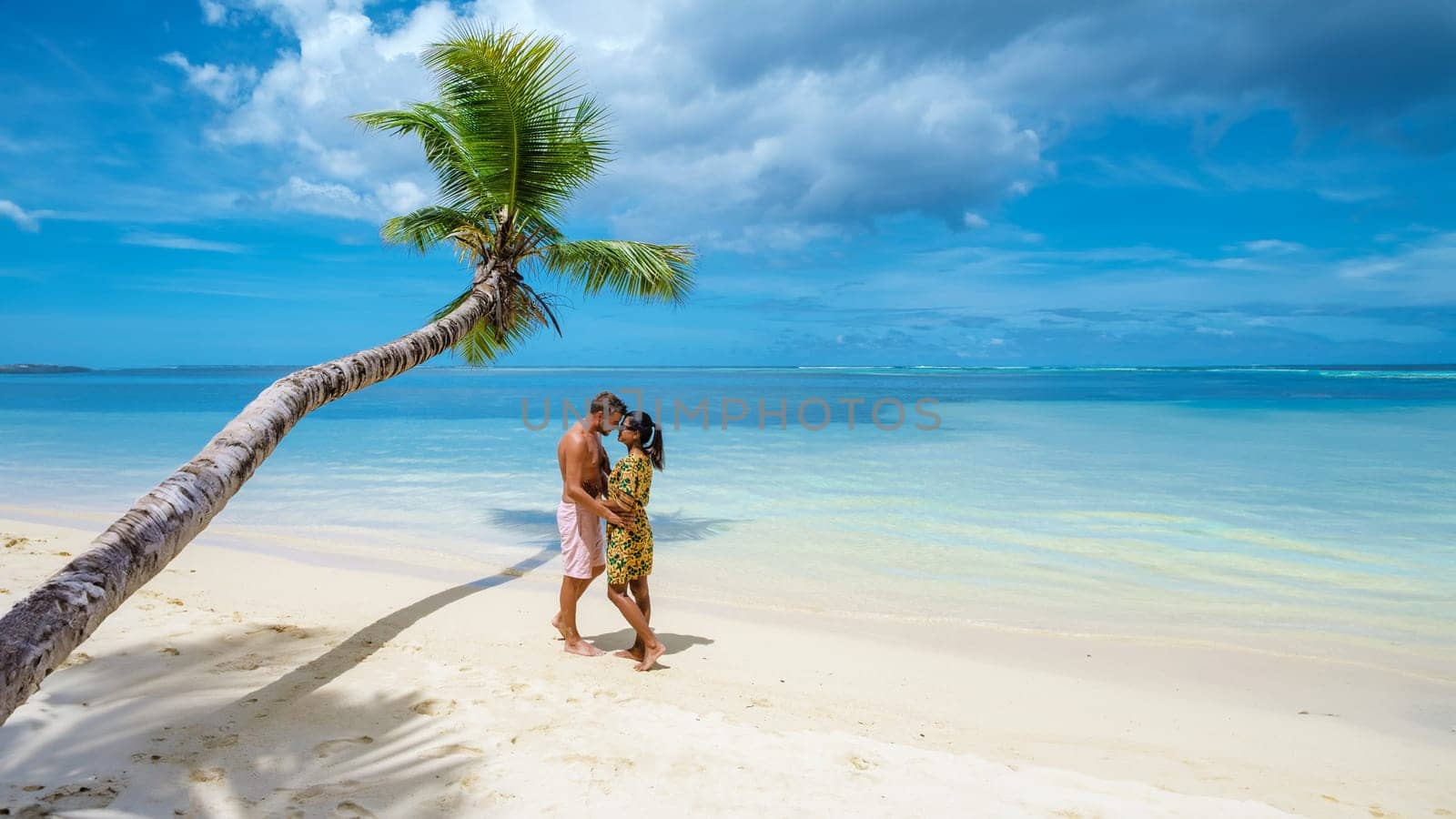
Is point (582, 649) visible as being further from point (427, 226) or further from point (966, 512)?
point (966, 512)

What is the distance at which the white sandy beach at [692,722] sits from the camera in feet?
10.7

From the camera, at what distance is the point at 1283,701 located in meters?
4.70

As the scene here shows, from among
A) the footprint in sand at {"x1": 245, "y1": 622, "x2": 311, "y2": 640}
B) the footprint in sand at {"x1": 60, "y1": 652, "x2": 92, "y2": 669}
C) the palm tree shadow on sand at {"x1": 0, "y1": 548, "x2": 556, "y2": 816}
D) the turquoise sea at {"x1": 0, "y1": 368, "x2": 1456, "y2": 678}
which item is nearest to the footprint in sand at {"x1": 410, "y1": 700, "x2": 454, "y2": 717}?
the palm tree shadow on sand at {"x1": 0, "y1": 548, "x2": 556, "y2": 816}

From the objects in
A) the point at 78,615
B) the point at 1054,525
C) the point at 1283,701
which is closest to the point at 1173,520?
the point at 1054,525

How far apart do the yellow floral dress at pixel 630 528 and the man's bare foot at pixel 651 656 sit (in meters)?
0.42

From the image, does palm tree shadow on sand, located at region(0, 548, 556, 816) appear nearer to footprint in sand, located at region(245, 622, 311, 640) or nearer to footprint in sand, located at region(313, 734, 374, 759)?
footprint in sand, located at region(313, 734, 374, 759)

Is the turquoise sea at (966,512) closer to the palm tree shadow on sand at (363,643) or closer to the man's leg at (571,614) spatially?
the palm tree shadow on sand at (363,643)

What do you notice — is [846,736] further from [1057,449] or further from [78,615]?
[1057,449]

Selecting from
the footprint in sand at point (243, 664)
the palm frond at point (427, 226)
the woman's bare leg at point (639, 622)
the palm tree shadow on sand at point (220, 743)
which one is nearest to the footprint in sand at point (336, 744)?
the palm tree shadow on sand at point (220, 743)

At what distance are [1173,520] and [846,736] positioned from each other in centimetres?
781

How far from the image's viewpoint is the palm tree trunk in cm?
219

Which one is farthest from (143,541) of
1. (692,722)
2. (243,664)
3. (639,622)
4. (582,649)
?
(582,649)

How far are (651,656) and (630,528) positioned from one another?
76 cm

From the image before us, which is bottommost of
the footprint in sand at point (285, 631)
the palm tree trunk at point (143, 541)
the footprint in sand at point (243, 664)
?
the footprint in sand at point (285, 631)
